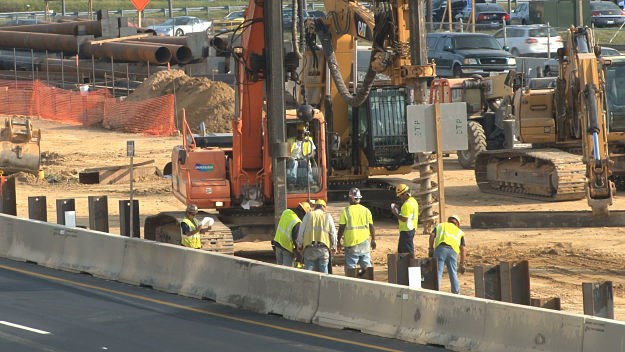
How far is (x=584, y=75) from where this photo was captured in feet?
93.4

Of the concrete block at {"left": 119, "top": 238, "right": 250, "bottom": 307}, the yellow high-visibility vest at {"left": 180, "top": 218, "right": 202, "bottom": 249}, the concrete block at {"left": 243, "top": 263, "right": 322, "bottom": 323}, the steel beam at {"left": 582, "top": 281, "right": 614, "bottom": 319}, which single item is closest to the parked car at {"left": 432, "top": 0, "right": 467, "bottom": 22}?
the yellow high-visibility vest at {"left": 180, "top": 218, "right": 202, "bottom": 249}

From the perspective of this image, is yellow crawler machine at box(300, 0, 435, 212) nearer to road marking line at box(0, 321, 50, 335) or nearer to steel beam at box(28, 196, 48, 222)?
steel beam at box(28, 196, 48, 222)

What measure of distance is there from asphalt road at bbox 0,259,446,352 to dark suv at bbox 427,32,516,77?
1141 inches

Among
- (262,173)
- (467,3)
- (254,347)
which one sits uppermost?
(467,3)

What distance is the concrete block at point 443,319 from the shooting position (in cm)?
1628

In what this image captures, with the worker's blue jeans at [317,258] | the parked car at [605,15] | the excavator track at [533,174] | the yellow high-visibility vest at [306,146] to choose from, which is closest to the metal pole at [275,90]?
the yellow high-visibility vest at [306,146]

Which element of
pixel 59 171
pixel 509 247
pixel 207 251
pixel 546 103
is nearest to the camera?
pixel 207 251

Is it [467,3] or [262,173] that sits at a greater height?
[467,3]

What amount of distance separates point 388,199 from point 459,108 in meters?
6.98

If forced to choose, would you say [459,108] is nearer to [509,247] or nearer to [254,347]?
[509,247]

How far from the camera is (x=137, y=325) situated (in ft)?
60.5

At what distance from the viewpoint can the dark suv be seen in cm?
4953

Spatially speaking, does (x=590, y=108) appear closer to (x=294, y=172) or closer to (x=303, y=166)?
(x=303, y=166)

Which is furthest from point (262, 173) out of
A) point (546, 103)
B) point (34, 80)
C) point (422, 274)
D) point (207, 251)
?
point (34, 80)
